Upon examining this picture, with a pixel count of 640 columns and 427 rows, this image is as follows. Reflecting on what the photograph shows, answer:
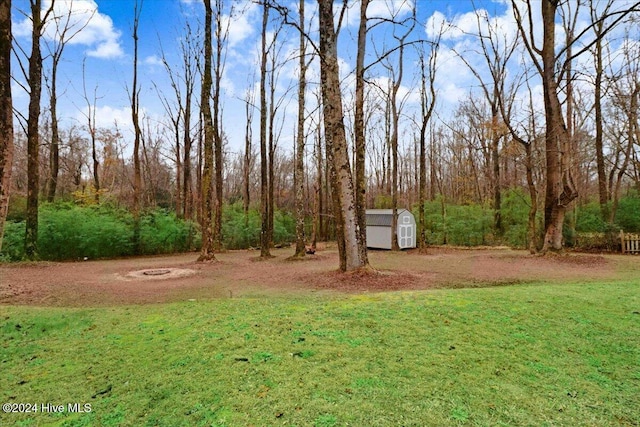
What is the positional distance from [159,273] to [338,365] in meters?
8.13

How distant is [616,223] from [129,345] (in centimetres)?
1848

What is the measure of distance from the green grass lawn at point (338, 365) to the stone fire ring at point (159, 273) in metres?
4.75

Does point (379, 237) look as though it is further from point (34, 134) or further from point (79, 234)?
point (34, 134)

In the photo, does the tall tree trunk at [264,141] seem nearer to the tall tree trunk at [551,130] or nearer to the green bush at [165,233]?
the green bush at [165,233]

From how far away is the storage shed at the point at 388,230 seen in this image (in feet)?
56.6

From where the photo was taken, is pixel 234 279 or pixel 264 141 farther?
pixel 264 141

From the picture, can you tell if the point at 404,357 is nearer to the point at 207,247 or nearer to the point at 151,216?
the point at 207,247

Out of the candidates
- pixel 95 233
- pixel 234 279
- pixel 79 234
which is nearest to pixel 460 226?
pixel 234 279

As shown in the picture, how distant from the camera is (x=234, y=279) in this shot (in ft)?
27.6

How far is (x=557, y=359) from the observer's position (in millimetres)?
2658

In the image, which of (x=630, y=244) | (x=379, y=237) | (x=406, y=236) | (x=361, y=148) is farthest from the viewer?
(x=379, y=237)

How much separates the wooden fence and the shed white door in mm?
8052

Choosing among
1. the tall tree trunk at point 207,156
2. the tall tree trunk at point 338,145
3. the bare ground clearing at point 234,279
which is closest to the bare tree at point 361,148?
the tall tree trunk at point 338,145

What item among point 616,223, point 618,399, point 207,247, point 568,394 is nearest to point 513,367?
point 568,394
